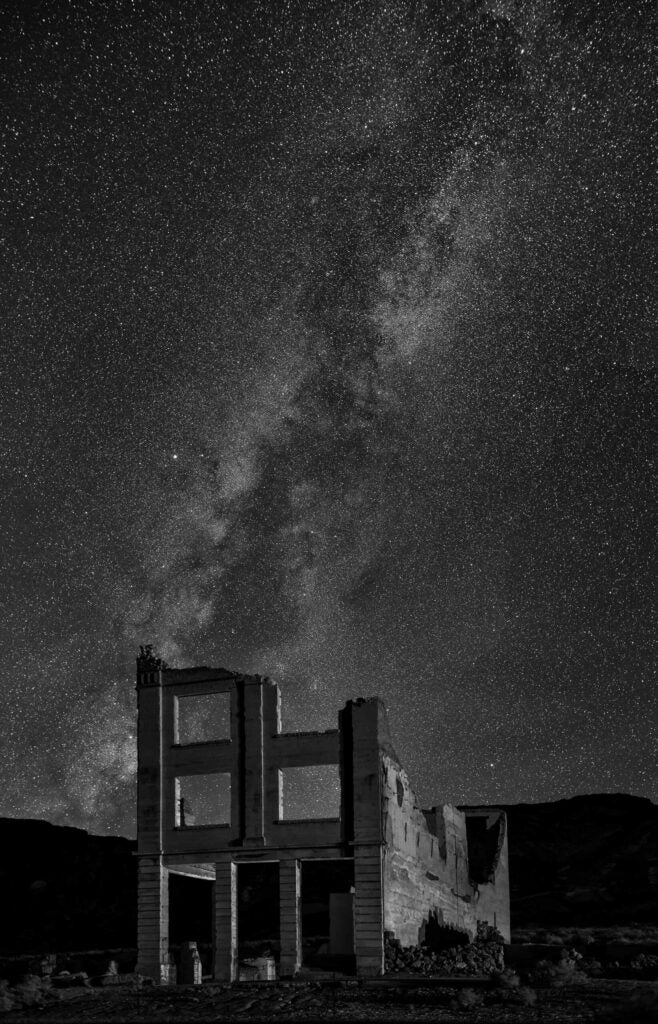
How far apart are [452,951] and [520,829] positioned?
40.8 meters

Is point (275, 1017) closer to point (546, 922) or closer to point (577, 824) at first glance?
point (546, 922)

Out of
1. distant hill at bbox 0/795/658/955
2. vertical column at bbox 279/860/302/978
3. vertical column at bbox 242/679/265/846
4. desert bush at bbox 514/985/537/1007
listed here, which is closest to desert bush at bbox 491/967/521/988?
desert bush at bbox 514/985/537/1007

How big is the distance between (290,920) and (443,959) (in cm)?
494

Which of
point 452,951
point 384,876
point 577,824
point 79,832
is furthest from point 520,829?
point 384,876

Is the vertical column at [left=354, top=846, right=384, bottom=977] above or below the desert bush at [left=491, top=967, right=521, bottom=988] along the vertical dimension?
above

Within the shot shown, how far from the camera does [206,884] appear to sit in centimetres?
6378

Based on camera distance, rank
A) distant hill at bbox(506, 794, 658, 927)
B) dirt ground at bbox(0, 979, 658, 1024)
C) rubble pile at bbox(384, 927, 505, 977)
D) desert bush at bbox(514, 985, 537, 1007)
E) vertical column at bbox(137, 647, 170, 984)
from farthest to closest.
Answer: distant hill at bbox(506, 794, 658, 927)
vertical column at bbox(137, 647, 170, 984)
rubble pile at bbox(384, 927, 505, 977)
desert bush at bbox(514, 985, 537, 1007)
dirt ground at bbox(0, 979, 658, 1024)

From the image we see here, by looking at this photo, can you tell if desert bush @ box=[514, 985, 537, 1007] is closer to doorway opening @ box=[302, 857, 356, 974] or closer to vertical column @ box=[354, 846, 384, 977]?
vertical column @ box=[354, 846, 384, 977]

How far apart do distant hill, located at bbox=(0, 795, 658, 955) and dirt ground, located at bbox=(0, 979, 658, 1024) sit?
3282 centimetres

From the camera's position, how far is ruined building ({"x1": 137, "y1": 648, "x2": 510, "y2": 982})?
1083 inches

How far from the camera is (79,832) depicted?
238ft

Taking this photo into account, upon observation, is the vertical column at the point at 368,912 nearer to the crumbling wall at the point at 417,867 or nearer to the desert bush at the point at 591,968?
the crumbling wall at the point at 417,867

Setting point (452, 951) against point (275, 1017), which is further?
point (452, 951)

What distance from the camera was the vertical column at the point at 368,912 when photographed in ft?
87.7
